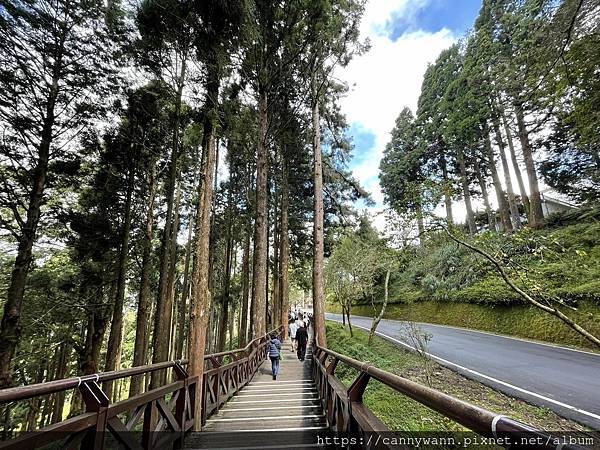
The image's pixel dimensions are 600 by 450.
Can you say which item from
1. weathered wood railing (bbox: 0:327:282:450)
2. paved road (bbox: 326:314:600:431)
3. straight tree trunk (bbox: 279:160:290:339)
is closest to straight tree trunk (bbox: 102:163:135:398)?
weathered wood railing (bbox: 0:327:282:450)

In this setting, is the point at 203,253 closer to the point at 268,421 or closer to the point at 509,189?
the point at 268,421

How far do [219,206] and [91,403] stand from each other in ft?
49.3

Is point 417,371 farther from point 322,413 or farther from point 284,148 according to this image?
point 284,148

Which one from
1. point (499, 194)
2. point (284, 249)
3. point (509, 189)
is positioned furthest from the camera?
point (499, 194)

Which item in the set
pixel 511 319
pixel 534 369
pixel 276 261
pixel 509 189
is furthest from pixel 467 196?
pixel 534 369

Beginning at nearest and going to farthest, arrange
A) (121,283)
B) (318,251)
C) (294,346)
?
(121,283), (318,251), (294,346)

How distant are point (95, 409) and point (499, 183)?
80.0 feet

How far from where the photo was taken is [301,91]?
12.6 meters

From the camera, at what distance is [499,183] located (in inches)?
805

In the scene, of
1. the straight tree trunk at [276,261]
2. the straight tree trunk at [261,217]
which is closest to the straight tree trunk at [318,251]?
the straight tree trunk at [261,217]

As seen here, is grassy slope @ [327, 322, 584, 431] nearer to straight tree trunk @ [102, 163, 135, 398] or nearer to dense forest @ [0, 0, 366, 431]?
dense forest @ [0, 0, 366, 431]

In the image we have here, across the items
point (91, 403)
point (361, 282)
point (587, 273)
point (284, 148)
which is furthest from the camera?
point (361, 282)

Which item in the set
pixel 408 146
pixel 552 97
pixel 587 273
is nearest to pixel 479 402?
pixel 552 97

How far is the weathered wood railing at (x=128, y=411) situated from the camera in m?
1.87
